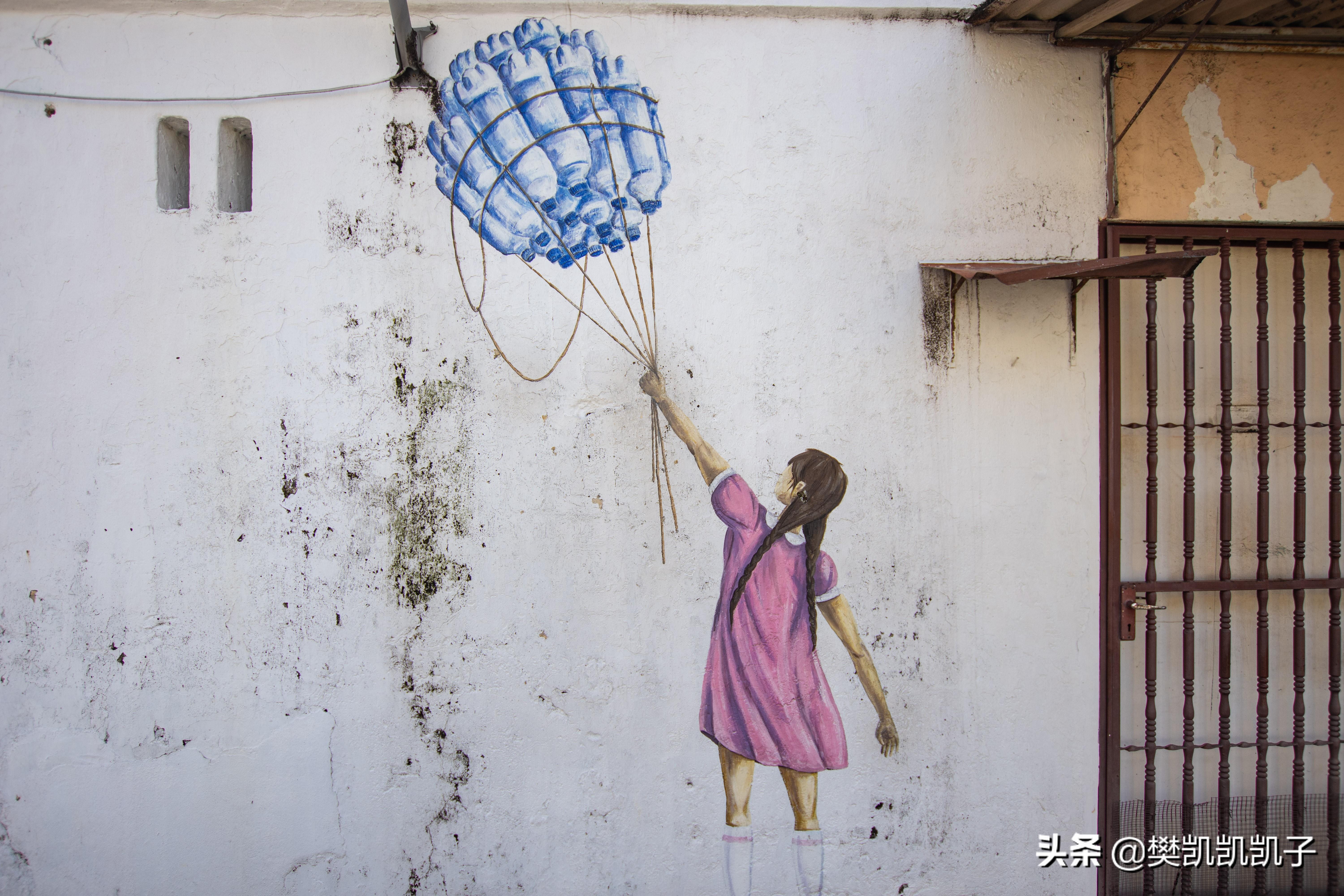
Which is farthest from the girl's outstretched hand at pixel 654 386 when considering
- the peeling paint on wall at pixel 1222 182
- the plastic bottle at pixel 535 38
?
the peeling paint on wall at pixel 1222 182

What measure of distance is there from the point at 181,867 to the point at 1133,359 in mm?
4082

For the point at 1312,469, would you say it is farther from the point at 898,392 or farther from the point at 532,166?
the point at 532,166

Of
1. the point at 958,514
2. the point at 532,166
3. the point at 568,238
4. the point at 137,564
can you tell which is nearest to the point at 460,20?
the point at 532,166

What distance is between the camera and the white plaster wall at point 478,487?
259cm

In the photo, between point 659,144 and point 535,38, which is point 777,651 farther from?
point 535,38

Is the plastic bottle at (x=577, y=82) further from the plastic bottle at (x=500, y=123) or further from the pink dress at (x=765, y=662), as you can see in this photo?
the pink dress at (x=765, y=662)

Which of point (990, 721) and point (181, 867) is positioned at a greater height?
point (990, 721)

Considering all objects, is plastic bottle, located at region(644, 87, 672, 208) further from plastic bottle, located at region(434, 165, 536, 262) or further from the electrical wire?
the electrical wire

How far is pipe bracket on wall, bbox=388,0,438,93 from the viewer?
99.6 inches

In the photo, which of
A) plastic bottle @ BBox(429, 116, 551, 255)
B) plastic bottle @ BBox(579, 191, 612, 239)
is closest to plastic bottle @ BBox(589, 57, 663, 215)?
plastic bottle @ BBox(579, 191, 612, 239)

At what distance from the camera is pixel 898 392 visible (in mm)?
2682

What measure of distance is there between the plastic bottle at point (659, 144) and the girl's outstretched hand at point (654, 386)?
63 cm

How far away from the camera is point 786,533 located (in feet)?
8.67

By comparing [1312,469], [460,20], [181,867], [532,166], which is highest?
[460,20]
